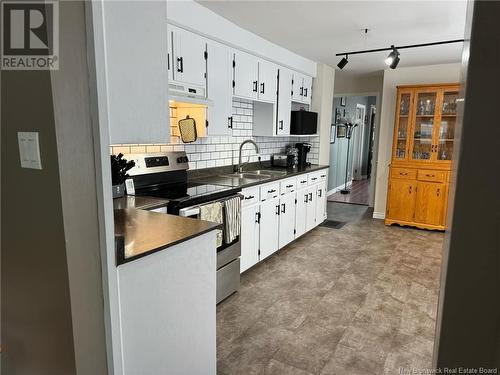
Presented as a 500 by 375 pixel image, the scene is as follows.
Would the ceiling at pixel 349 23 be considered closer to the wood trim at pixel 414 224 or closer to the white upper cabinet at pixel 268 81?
the white upper cabinet at pixel 268 81

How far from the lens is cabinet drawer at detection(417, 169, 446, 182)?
474 cm

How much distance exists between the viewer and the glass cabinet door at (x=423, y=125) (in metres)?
4.81

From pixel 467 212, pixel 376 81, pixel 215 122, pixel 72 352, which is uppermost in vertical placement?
pixel 376 81

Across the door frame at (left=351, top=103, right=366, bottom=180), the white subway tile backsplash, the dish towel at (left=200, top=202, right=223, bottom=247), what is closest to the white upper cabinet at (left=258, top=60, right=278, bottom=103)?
the white subway tile backsplash

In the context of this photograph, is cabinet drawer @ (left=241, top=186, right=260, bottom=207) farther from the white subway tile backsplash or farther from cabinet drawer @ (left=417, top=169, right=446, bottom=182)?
cabinet drawer @ (left=417, top=169, right=446, bottom=182)

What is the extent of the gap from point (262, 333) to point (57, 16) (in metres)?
2.17

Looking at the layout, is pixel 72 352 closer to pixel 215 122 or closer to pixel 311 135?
pixel 215 122

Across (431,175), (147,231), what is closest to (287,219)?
(431,175)

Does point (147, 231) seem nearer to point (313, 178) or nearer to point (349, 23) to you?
point (349, 23)

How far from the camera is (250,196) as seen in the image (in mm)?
3197

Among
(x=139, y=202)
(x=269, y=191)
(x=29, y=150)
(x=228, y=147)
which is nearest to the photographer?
(x=29, y=150)

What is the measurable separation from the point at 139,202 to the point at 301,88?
3.19m

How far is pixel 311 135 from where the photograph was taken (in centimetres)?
500

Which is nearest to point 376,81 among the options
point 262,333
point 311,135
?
point 311,135
